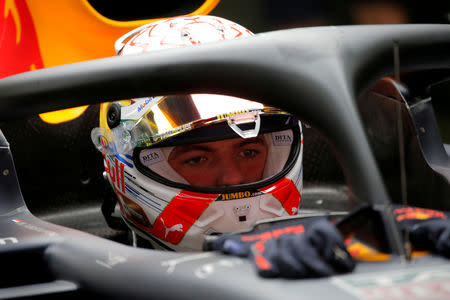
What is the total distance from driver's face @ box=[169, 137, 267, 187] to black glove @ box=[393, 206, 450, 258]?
522 millimetres

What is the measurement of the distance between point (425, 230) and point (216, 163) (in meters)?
0.60

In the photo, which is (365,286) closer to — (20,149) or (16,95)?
(16,95)

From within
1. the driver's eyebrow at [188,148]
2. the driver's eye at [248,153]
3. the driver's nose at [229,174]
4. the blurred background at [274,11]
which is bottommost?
the driver's nose at [229,174]

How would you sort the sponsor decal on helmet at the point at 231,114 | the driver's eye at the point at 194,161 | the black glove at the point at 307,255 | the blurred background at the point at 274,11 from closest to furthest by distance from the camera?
1. the black glove at the point at 307,255
2. the sponsor decal on helmet at the point at 231,114
3. the driver's eye at the point at 194,161
4. the blurred background at the point at 274,11

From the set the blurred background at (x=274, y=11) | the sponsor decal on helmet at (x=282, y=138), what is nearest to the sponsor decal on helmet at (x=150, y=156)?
the sponsor decal on helmet at (x=282, y=138)

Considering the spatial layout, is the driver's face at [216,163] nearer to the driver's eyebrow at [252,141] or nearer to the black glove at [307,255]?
the driver's eyebrow at [252,141]

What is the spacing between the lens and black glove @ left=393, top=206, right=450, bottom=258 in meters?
0.43

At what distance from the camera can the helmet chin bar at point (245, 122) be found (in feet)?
3.06

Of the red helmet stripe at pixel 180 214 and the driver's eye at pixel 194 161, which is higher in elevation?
the driver's eye at pixel 194 161

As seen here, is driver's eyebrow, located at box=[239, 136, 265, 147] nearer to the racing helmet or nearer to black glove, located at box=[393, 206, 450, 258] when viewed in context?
the racing helmet

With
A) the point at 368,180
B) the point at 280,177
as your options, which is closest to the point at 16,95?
the point at 368,180

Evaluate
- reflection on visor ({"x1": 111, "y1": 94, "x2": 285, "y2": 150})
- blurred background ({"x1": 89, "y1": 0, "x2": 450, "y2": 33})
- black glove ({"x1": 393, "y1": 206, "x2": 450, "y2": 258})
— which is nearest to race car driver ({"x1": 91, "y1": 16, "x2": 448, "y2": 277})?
reflection on visor ({"x1": 111, "y1": 94, "x2": 285, "y2": 150})

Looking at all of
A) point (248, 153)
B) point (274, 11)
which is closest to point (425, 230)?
point (248, 153)

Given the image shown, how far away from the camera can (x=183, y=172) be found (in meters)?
1.03
